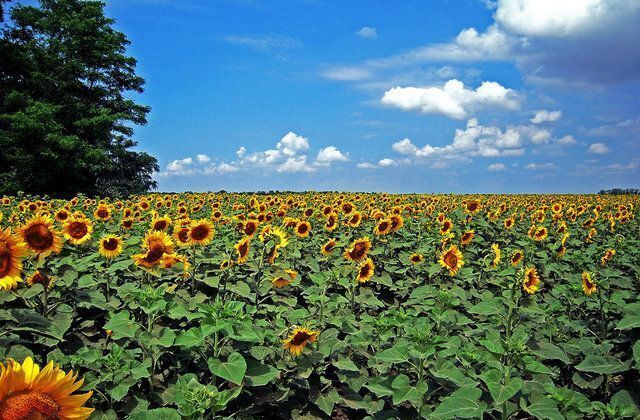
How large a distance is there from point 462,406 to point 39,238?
11.5 ft

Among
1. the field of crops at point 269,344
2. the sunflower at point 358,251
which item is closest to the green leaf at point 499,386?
the field of crops at point 269,344

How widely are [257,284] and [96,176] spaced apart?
4266 cm

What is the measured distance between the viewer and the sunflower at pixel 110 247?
206 inches

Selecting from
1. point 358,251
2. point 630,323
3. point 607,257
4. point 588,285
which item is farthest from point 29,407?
point 607,257

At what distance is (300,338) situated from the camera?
3.71 meters

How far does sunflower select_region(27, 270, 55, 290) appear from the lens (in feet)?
12.7

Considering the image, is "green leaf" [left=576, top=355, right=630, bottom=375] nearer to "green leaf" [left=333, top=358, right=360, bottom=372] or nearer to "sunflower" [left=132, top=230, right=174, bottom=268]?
"green leaf" [left=333, top=358, right=360, bottom=372]

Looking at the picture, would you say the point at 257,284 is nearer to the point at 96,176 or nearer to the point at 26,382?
the point at 26,382

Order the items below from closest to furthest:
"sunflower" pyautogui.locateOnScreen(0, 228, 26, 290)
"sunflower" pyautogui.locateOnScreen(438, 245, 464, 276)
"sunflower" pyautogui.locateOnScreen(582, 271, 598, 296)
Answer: "sunflower" pyautogui.locateOnScreen(0, 228, 26, 290)
"sunflower" pyautogui.locateOnScreen(582, 271, 598, 296)
"sunflower" pyautogui.locateOnScreen(438, 245, 464, 276)

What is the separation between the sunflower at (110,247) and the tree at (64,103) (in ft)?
109

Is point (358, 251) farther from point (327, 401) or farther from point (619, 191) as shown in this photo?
point (619, 191)

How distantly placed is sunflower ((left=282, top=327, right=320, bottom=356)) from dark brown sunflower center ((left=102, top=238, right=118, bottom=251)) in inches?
101

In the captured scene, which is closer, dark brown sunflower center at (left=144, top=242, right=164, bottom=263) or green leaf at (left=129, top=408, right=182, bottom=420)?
green leaf at (left=129, top=408, right=182, bottom=420)

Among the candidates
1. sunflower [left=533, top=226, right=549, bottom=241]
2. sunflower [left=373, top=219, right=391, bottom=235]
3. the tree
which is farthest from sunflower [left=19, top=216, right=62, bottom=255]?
the tree
